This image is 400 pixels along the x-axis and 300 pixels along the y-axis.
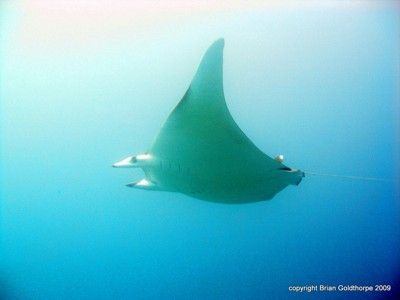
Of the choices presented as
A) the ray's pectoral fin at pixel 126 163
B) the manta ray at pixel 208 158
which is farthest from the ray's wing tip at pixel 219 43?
the ray's pectoral fin at pixel 126 163

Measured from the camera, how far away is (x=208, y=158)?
2.27 meters

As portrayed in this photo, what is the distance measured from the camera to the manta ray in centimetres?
196

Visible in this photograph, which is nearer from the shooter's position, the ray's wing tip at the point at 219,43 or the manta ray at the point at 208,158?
the ray's wing tip at the point at 219,43

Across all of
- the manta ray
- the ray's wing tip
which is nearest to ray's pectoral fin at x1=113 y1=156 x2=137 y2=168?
the manta ray

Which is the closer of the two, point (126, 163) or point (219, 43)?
point (219, 43)

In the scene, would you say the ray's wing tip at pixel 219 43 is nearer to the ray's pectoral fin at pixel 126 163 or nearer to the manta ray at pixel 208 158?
the manta ray at pixel 208 158

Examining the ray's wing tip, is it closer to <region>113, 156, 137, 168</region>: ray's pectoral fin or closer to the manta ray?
the manta ray

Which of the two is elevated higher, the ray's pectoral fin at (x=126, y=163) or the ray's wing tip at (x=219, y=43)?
the ray's wing tip at (x=219, y=43)

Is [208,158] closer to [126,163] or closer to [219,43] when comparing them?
[126,163]

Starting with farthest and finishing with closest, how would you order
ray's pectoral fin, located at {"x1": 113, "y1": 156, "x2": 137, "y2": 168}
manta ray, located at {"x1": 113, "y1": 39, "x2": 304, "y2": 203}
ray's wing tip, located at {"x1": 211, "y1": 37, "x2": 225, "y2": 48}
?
ray's pectoral fin, located at {"x1": 113, "y1": 156, "x2": 137, "y2": 168} < manta ray, located at {"x1": 113, "y1": 39, "x2": 304, "y2": 203} < ray's wing tip, located at {"x1": 211, "y1": 37, "x2": 225, "y2": 48}

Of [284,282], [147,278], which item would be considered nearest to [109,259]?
[147,278]

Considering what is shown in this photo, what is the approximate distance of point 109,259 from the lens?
54.3 ft

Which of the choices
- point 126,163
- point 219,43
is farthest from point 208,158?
point 219,43

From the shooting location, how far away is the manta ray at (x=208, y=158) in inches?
77.1
